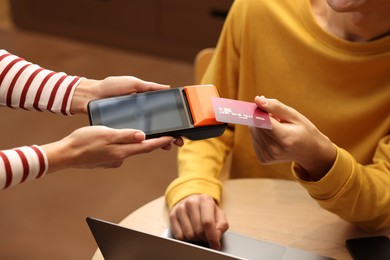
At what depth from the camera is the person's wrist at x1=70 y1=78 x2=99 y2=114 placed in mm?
958

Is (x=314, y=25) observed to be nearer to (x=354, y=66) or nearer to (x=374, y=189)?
(x=354, y=66)

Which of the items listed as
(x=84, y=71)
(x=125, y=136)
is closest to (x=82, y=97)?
(x=125, y=136)

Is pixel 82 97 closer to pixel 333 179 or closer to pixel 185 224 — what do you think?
pixel 185 224

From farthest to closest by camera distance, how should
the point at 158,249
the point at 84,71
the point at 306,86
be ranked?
the point at 84,71
the point at 306,86
the point at 158,249

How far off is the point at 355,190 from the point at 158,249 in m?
0.36

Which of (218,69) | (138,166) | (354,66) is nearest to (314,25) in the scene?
(354,66)

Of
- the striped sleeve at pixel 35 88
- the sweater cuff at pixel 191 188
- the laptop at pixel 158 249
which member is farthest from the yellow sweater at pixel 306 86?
the striped sleeve at pixel 35 88

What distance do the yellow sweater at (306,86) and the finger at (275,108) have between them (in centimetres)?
18

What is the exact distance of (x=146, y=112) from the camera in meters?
0.86

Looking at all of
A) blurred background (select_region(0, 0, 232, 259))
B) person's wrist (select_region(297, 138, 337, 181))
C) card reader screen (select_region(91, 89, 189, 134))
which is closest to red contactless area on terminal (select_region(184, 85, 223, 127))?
card reader screen (select_region(91, 89, 189, 134))

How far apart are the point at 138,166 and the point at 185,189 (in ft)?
4.03

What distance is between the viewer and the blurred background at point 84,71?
1.91 meters

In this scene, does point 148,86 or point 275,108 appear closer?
point 275,108

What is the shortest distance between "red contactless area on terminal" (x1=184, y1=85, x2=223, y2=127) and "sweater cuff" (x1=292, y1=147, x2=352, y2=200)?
0.57 ft
